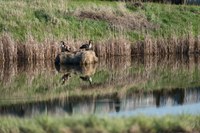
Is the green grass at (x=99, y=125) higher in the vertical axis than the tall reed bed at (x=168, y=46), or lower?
lower

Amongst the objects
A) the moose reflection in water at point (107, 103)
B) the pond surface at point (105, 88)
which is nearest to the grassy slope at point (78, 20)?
the pond surface at point (105, 88)

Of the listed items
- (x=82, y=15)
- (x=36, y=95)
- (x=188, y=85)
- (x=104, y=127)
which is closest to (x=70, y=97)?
(x=36, y=95)

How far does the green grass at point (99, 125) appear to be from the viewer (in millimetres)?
11305

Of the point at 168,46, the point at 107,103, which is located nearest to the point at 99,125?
the point at 107,103

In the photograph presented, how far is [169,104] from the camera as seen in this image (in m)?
17.8

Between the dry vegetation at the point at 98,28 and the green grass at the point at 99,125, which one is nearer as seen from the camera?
the green grass at the point at 99,125

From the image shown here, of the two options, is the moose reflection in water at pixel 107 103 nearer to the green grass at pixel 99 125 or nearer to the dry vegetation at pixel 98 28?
the green grass at pixel 99 125

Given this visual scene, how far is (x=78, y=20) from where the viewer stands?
37.8 metres

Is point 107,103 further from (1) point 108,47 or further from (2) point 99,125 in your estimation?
(1) point 108,47

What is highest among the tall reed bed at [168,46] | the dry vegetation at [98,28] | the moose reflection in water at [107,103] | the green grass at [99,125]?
the dry vegetation at [98,28]

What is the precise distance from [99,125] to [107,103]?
613cm

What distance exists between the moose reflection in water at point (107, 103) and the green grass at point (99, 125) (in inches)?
110

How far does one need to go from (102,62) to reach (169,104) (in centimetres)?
1347

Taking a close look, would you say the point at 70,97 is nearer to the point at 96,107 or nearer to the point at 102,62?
the point at 96,107
